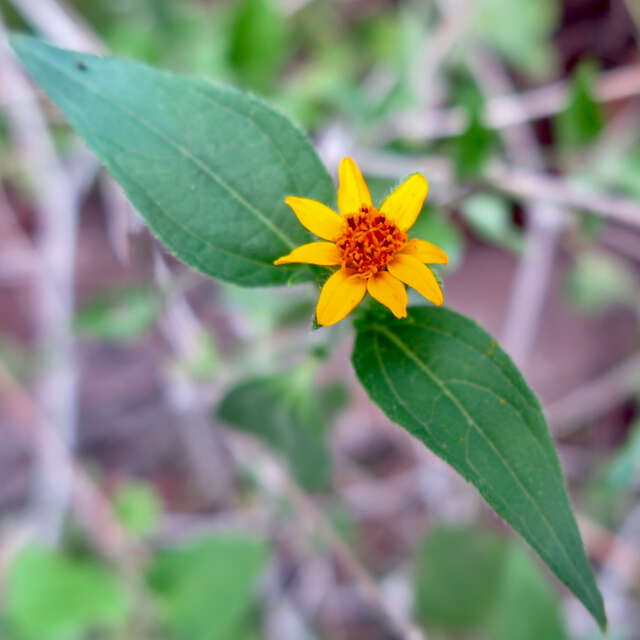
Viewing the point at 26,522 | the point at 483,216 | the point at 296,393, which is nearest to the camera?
the point at 296,393

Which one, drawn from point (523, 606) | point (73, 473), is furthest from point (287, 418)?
point (73, 473)

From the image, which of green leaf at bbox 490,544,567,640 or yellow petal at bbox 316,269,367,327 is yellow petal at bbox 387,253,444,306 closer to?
yellow petal at bbox 316,269,367,327

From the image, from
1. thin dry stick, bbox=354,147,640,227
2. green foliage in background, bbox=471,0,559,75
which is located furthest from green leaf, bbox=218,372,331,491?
green foliage in background, bbox=471,0,559,75

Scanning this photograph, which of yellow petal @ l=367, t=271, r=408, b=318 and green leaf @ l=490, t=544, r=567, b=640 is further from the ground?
yellow petal @ l=367, t=271, r=408, b=318

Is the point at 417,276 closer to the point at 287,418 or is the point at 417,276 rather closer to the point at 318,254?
the point at 318,254

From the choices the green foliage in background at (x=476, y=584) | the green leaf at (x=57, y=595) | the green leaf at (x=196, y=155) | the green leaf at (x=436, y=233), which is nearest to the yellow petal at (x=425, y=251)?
the green leaf at (x=196, y=155)

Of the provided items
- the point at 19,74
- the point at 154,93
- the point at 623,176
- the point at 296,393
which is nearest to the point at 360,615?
the point at 296,393

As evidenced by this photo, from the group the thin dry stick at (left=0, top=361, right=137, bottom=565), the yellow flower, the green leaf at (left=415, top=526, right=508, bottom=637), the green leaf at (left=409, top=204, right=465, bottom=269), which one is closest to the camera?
the yellow flower

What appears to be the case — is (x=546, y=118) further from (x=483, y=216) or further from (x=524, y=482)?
(x=524, y=482)
